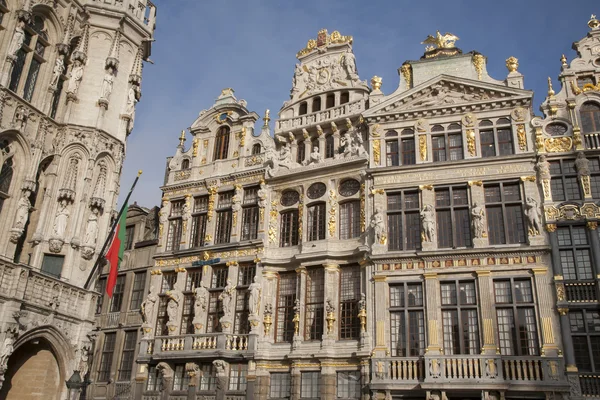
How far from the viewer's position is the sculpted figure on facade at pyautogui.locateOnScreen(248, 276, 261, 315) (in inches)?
1008

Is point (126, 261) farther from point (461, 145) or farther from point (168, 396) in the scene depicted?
point (461, 145)

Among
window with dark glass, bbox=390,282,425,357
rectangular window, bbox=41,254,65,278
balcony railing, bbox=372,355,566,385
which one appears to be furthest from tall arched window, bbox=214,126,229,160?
balcony railing, bbox=372,355,566,385

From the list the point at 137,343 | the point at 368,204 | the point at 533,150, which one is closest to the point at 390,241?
the point at 368,204

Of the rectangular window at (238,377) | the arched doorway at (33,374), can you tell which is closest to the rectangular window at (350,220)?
the rectangular window at (238,377)

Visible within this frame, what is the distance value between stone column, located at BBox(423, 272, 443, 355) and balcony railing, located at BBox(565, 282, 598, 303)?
15.3ft

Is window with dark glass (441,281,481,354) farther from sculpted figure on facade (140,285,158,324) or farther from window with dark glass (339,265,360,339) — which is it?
sculpted figure on facade (140,285,158,324)

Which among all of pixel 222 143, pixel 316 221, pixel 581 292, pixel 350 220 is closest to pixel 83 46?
pixel 222 143

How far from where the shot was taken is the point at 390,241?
2480 centimetres

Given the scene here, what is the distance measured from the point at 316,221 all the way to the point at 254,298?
4.47 metres

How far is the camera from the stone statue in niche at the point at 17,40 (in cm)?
2305

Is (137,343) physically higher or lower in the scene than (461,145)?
lower

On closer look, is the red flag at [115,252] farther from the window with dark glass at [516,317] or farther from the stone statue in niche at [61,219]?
the window with dark glass at [516,317]

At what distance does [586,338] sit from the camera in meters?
20.8

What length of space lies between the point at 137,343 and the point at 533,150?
2060cm
